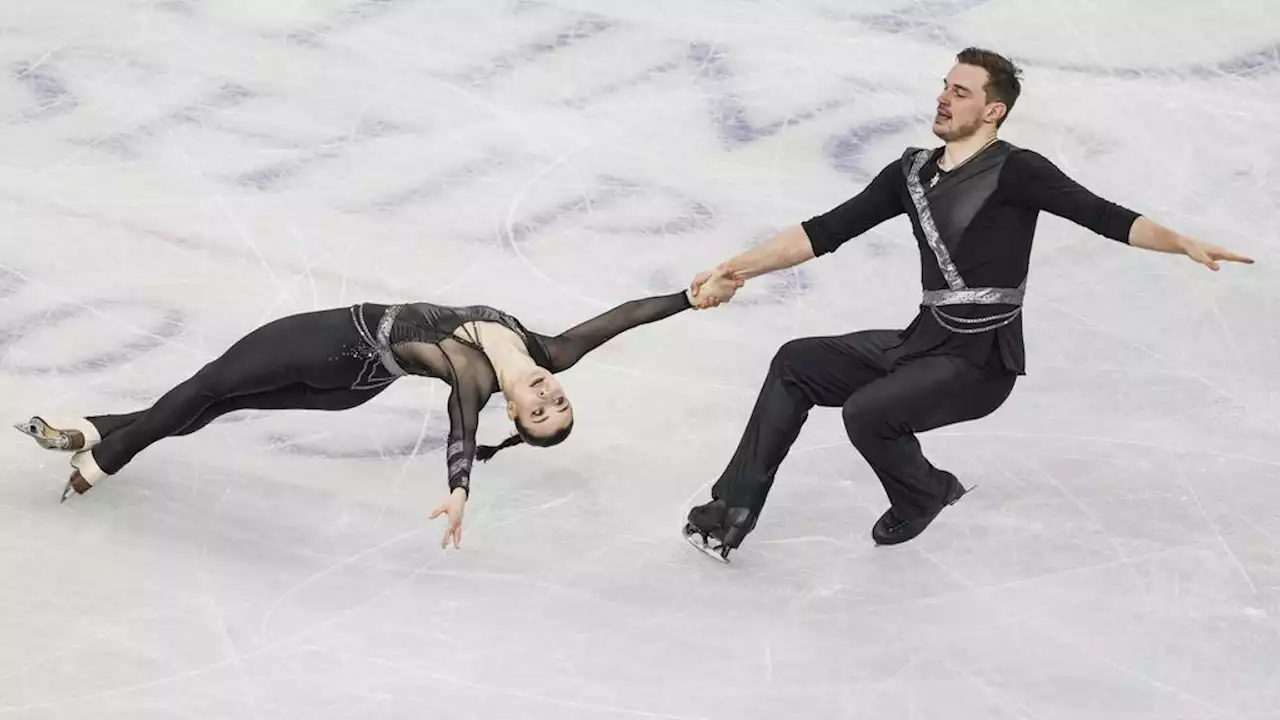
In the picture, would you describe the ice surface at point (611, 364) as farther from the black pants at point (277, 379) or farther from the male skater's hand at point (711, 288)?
the male skater's hand at point (711, 288)

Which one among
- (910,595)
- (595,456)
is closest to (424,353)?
(595,456)

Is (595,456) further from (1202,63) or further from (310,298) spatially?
(1202,63)

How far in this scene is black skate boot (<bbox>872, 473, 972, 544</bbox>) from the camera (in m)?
5.69

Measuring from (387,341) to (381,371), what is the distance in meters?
0.16

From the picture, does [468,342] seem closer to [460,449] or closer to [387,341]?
[387,341]

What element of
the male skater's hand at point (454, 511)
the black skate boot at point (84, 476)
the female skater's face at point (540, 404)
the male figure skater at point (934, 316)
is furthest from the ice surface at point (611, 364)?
the female skater's face at point (540, 404)

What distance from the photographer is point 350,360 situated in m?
5.58

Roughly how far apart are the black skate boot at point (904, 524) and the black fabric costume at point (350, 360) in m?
0.95

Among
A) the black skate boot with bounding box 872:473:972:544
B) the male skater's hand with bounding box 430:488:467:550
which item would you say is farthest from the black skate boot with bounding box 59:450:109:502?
the black skate boot with bounding box 872:473:972:544

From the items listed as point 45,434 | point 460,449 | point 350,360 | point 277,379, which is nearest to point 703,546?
point 460,449

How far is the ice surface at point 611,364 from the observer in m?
5.18

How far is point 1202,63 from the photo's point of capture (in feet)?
26.7

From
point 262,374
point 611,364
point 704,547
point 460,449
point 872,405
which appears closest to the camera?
point 460,449

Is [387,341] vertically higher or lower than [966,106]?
lower
